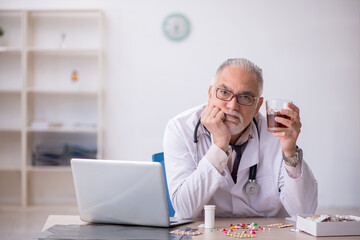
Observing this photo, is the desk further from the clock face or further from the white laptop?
the clock face

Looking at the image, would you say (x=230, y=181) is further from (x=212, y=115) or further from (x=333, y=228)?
(x=333, y=228)

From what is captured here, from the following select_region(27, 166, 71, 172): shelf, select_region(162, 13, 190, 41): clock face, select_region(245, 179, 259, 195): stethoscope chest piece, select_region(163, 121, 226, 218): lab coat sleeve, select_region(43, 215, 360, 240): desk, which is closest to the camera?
select_region(43, 215, 360, 240): desk

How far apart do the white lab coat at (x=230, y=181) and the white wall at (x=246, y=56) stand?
124 inches

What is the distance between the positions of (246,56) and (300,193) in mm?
3575

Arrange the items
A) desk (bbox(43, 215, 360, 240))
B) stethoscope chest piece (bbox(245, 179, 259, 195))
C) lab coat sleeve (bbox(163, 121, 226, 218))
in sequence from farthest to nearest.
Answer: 1. stethoscope chest piece (bbox(245, 179, 259, 195))
2. lab coat sleeve (bbox(163, 121, 226, 218))
3. desk (bbox(43, 215, 360, 240))

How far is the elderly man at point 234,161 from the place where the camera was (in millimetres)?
1969

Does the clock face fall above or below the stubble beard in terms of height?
above

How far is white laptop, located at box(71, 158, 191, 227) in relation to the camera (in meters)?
1.60

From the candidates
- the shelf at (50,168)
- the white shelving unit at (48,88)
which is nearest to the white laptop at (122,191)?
the shelf at (50,168)

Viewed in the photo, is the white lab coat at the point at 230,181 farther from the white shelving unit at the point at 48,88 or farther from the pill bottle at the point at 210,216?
the white shelving unit at the point at 48,88

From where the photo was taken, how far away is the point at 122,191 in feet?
5.37

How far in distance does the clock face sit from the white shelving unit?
786mm

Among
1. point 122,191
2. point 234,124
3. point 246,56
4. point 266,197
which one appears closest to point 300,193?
point 266,197

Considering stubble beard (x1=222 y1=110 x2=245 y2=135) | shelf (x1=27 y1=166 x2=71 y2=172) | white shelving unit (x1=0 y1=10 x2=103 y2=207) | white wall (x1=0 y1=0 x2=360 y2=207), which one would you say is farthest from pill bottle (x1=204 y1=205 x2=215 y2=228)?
white shelving unit (x1=0 y1=10 x2=103 y2=207)
